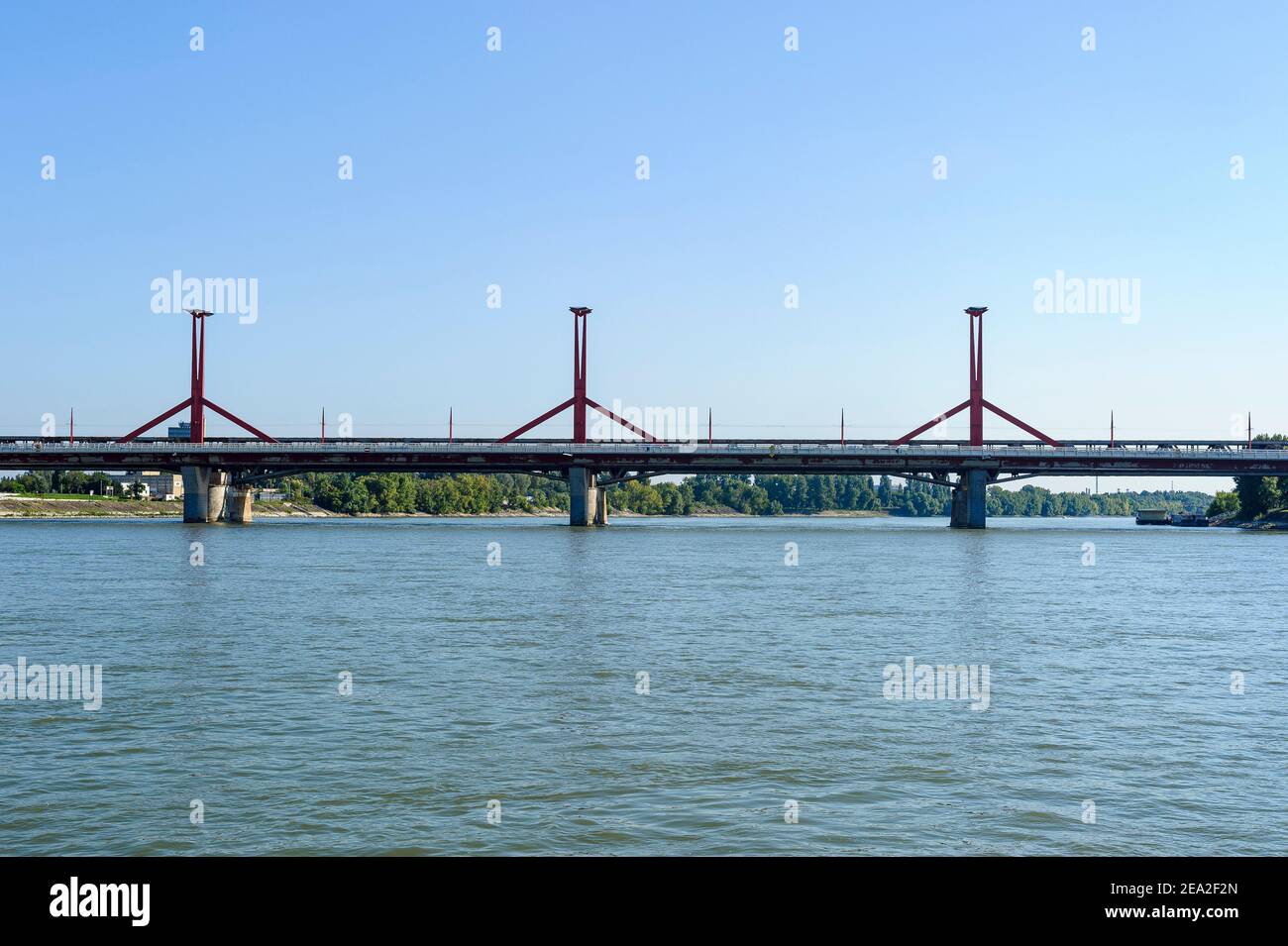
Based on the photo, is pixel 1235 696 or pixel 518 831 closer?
pixel 518 831

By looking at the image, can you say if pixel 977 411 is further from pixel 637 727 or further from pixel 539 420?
pixel 637 727

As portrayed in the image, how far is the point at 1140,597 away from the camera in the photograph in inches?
1565

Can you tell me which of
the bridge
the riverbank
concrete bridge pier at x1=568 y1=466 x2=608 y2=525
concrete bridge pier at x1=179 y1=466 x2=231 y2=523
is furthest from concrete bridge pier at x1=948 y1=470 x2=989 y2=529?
the riverbank

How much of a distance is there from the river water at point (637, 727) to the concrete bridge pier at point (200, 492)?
2845 inches

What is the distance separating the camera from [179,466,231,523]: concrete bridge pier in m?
106

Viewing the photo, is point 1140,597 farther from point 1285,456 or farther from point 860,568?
point 1285,456

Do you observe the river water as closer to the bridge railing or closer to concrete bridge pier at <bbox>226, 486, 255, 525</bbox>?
the bridge railing

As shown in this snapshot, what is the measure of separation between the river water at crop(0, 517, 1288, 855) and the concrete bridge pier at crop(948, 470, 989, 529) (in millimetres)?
70952

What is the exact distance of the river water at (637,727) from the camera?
11.0 meters

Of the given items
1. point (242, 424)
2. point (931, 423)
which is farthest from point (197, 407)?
point (931, 423)

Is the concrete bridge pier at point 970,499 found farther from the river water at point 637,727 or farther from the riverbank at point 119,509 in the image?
the riverbank at point 119,509

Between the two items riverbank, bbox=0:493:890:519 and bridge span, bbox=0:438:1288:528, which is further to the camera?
riverbank, bbox=0:493:890:519
